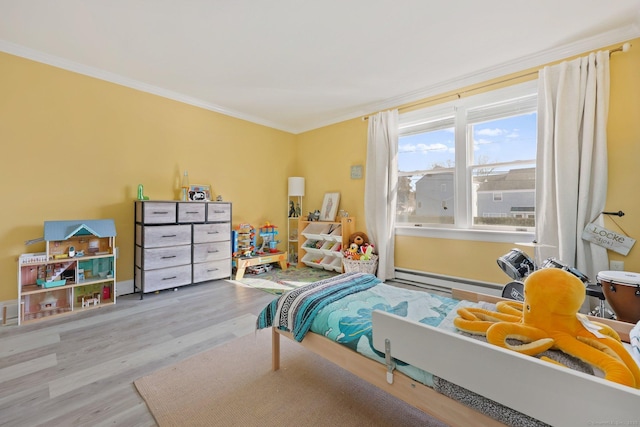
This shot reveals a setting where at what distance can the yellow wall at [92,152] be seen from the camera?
8.33ft

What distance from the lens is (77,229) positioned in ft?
8.52

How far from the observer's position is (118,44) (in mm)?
2465

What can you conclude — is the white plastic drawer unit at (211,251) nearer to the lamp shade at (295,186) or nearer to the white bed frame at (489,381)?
the lamp shade at (295,186)

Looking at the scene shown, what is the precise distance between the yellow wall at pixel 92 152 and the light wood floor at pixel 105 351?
0.81 metres

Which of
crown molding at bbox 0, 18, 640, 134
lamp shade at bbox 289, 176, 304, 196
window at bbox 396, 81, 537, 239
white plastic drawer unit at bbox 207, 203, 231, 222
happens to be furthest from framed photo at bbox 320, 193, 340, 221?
white plastic drawer unit at bbox 207, 203, 231, 222

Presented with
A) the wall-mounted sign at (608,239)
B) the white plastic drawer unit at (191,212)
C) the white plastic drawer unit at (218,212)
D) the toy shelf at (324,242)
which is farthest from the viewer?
the toy shelf at (324,242)

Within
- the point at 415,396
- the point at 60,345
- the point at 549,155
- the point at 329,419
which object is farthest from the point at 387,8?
the point at 60,345

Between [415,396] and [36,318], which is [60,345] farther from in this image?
[415,396]

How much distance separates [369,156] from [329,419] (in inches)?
129

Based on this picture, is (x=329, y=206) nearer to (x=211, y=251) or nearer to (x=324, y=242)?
(x=324, y=242)

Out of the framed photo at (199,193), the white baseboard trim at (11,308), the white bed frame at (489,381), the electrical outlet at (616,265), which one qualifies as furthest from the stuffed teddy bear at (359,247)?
the white baseboard trim at (11,308)

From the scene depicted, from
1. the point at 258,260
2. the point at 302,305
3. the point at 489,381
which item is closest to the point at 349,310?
the point at 302,305

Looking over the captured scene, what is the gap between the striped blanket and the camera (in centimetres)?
154

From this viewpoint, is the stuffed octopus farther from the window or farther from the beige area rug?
the window
